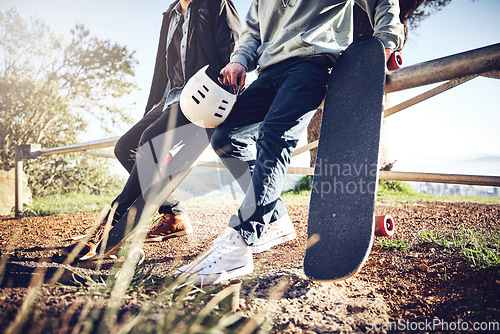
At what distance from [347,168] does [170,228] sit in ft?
5.44

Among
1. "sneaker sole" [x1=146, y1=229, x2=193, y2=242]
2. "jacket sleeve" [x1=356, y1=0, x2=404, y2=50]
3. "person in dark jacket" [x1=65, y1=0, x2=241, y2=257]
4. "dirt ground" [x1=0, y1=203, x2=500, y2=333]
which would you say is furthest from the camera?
"sneaker sole" [x1=146, y1=229, x2=193, y2=242]

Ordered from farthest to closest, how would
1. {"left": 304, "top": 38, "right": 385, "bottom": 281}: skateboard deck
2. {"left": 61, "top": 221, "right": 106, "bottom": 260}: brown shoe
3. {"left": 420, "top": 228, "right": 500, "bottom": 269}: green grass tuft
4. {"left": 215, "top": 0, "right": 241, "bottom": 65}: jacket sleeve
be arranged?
{"left": 215, "top": 0, "right": 241, "bottom": 65}: jacket sleeve
{"left": 61, "top": 221, "right": 106, "bottom": 260}: brown shoe
{"left": 420, "top": 228, "right": 500, "bottom": 269}: green grass tuft
{"left": 304, "top": 38, "right": 385, "bottom": 281}: skateboard deck

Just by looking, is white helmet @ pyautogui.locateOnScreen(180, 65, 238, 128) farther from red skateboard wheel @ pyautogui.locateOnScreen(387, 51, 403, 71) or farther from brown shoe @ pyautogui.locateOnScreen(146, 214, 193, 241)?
brown shoe @ pyautogui.locateOnScreen(146, 214, 193, 241)

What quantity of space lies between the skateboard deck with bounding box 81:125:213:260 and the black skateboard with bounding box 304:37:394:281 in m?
1.01

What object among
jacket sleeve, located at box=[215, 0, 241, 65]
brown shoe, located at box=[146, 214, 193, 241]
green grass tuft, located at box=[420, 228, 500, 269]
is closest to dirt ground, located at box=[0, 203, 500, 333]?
green grass tuft, located at box=[420, 228, 500, 269]

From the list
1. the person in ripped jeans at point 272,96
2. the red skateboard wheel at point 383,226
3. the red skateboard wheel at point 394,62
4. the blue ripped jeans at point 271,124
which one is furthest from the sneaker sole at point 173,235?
the red skateboard wheel at point 394,62

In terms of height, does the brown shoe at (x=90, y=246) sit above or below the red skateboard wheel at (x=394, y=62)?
below

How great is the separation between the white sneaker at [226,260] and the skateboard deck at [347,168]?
0.29m

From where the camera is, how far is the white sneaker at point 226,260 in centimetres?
138

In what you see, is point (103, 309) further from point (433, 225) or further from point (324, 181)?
point (433, 225)

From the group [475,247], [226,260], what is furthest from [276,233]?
[475,247]

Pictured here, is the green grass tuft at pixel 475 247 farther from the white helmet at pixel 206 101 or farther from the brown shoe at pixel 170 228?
the brown shoe at pixel 170 228

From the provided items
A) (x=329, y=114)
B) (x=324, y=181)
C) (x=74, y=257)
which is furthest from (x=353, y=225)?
(x=74, y=257)

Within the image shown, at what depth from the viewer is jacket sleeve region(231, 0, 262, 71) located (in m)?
1.94
